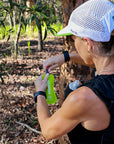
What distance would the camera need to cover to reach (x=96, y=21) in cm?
98

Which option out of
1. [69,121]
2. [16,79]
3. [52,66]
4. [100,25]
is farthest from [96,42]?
[16,79]

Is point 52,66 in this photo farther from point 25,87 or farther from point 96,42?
point 25,87

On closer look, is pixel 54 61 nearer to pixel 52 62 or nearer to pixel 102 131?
pixel 52 62

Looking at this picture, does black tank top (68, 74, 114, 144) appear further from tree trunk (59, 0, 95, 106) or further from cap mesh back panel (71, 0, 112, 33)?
tree trunk (59, 0, 95, 106)

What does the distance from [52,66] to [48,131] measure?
0.72m

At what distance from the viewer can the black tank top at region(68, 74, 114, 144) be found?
3.04ft

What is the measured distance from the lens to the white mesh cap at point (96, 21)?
3.20 feet

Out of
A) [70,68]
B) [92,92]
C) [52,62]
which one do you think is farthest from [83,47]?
[70,68]

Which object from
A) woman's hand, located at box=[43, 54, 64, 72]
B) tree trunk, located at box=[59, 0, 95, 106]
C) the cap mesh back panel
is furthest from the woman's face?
tree trunk, located at box=[59, 0, 95, 106]

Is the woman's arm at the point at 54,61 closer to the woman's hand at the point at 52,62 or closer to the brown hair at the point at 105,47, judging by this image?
the woman's hand at the point at 52,62

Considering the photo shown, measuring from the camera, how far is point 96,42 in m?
1.02

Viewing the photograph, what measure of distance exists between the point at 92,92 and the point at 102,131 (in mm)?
233

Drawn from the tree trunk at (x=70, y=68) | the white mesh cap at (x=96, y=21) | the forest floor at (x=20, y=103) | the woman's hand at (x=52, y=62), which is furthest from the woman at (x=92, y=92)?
the forest floor at (x=20, y=103)

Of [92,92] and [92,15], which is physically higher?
[92,15]
